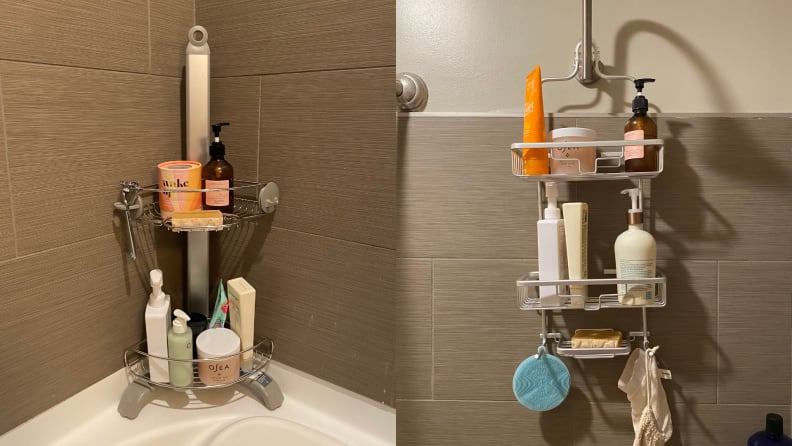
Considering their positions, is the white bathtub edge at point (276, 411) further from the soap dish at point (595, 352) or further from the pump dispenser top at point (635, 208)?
the pump dispenser top at point (635, 208)

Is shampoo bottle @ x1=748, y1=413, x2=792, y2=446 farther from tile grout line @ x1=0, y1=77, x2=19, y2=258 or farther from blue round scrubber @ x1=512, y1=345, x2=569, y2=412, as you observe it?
tile grout line @ x1=0, y1=77, x2=19, y2=258

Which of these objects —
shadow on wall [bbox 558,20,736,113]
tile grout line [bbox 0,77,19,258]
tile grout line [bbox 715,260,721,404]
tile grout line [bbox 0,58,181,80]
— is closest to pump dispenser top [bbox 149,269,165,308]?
tile grout line [bbox 0,77,19,258]

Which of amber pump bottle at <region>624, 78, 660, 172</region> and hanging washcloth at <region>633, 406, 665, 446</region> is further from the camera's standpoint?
hanging washcloth at <region>633, 406, 665, 446</region>

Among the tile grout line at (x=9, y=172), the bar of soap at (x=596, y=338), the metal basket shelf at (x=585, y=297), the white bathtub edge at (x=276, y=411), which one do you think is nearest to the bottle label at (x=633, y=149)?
the metal basket shelf at (x=585, y=297)

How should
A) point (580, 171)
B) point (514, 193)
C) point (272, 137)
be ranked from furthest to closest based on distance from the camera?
point (272, 137), point (514, 193), point (580, 171)

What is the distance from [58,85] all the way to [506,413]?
102 centimetres

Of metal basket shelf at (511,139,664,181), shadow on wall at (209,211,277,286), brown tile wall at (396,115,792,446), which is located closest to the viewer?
metal basket shelf at (511,139,664,181)

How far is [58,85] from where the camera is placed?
116 centimetres

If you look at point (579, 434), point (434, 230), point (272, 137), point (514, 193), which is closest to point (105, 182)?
point (272, 137)

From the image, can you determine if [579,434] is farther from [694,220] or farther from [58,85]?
[58,85]

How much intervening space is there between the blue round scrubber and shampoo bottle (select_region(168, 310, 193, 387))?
0.64 meters

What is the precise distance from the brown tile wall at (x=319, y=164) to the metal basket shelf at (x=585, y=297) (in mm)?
246

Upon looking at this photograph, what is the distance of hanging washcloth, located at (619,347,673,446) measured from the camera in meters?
1.20

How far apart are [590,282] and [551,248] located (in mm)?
86
